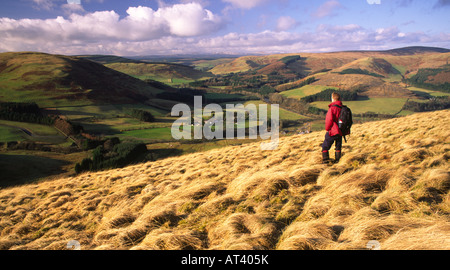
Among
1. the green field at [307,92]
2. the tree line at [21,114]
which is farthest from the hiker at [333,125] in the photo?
the green field at [307,92]

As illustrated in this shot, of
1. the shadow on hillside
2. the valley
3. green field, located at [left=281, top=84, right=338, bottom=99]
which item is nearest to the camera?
the shadow on hillside

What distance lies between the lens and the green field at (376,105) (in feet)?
354

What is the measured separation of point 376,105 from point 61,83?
7083 inches

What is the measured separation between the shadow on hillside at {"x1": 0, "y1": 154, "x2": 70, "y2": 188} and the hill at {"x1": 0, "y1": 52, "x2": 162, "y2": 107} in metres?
70.3

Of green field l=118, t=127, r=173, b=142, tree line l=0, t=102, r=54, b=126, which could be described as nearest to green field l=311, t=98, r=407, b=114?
green field l=118, t=127, r=173, b=142

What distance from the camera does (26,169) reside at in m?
39.7

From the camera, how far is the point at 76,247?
17.3 feet

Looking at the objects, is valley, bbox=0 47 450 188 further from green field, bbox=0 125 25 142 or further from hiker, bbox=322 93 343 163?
hiker, bbox=322 93 343 163

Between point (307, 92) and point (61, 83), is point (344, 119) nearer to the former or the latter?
point (61, 83)

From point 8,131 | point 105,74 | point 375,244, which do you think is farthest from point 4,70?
point 375,244

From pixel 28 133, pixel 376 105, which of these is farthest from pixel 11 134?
pixel 376 105
